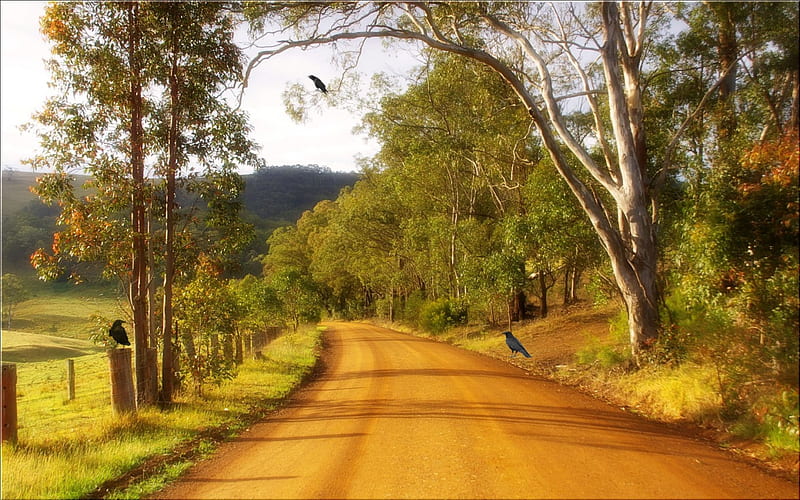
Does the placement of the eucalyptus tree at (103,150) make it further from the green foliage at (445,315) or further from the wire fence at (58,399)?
the green foliage at (445,315)

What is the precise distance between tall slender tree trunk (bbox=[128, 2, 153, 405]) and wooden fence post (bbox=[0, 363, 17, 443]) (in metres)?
2.58

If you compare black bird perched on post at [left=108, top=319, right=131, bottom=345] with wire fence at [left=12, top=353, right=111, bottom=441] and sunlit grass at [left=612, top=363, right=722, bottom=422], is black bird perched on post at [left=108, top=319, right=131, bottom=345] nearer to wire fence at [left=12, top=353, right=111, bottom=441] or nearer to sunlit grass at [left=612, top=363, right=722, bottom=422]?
wire fence at [left=12, top=353, right=111, bottom=441]

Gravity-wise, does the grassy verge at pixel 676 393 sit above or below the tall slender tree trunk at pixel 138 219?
below

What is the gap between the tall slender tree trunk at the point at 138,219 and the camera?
925 centimetres

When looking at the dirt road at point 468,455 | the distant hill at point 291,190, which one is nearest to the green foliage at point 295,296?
the dirt road at point 468,455

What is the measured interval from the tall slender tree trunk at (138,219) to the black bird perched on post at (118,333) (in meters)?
0.29

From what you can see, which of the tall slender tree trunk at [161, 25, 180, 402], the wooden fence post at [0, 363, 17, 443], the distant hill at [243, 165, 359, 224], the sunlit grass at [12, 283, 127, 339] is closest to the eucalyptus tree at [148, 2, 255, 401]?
the tall slender tree trunk at [161, 25, 180, 402]

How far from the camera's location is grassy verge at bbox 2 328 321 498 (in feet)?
17.6

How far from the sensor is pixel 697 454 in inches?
226

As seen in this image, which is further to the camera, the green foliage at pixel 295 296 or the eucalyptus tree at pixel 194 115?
the green foliage at pixel 295 296

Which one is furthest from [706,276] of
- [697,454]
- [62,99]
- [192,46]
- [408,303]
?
[408,303]

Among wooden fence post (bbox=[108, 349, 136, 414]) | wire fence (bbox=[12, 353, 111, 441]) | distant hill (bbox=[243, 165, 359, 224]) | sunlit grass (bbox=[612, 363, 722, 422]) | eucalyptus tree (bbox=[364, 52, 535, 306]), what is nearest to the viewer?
sunlit grass (bbox=[612, 363, 722, 422])

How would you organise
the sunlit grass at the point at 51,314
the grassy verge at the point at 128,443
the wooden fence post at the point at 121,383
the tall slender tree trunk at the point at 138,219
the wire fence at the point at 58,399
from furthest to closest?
the sunlit grass at the point at 51,314 < the tall slender tree trunk at the point at 138,219 < the wire fence at the point at 58,399 < the wooden fence post at the point at 121,383 < the grassy verge at the point at 128,443

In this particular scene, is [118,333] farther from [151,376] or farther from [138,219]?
[138,219]
